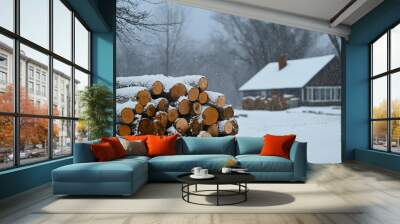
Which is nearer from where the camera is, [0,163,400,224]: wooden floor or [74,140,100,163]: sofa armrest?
[0,163,400,224]: wooden floor

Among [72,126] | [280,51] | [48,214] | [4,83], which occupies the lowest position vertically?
[48,214]

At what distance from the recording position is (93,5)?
736 cm

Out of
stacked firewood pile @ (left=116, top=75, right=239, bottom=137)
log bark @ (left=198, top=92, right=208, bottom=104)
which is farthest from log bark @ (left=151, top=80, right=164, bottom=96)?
log bark @ (left=198, top=92, right=208, bottom=104)

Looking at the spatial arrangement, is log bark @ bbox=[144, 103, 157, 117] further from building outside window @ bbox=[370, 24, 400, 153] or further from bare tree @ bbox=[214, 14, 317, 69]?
building outside window @ bbox=[370, 24, 400, 153]

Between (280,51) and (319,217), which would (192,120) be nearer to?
(280,51)

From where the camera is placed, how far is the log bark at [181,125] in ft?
29.9

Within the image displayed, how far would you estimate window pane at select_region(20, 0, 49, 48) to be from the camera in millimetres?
5426

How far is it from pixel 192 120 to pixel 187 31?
3.64 metres


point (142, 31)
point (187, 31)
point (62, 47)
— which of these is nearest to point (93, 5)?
point (62, 47)

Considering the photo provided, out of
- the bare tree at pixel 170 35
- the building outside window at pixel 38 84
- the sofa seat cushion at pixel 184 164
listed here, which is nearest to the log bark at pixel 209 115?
the bare tree at pixel 170 35

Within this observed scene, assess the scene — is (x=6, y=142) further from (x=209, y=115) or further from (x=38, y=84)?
(x=209, y=115)

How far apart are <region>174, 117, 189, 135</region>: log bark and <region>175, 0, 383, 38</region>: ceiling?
8.32 ft

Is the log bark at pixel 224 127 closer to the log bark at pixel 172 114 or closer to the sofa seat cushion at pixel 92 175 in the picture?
the log bark at pixel 172 114

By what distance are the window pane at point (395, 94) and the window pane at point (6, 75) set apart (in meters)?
6.71
